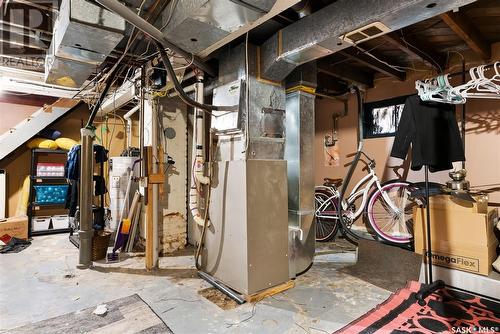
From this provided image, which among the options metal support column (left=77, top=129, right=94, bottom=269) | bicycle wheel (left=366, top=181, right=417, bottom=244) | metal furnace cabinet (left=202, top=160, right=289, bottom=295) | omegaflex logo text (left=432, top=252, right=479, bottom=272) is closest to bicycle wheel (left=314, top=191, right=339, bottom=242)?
Answer: bicycle wheel (left=366, top=181, right=417, bottom=244)

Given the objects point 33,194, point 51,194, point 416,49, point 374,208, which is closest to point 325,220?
point 374,208

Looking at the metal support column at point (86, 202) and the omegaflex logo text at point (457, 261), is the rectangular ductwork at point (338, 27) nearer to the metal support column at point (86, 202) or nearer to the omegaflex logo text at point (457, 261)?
the omegaflex logo text at point (457, 261)

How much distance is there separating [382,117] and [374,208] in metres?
1.45

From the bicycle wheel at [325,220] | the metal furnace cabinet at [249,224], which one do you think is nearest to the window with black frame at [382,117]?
the bicycle wheel at [325,220]

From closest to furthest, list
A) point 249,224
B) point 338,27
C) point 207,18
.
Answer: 1. point 207,18
2. point 338,27
3. point 249,224

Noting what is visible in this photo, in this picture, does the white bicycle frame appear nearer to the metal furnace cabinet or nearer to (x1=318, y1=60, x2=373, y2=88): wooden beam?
(x1=318, y1=60, x2=373, y2=88): wooden beam

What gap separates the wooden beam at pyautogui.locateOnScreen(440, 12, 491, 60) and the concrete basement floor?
263cm

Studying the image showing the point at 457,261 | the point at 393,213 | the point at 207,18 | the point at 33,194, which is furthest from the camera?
the point at 33,194

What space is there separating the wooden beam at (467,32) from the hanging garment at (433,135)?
71cm

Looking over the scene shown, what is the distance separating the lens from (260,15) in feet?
6.39

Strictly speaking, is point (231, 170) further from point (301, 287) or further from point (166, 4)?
point (166, 4)

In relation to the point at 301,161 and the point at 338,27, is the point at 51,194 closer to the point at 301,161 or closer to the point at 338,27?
the point at 301,161

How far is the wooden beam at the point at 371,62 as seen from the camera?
10.9ft

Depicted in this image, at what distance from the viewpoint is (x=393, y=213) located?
3.80 m
